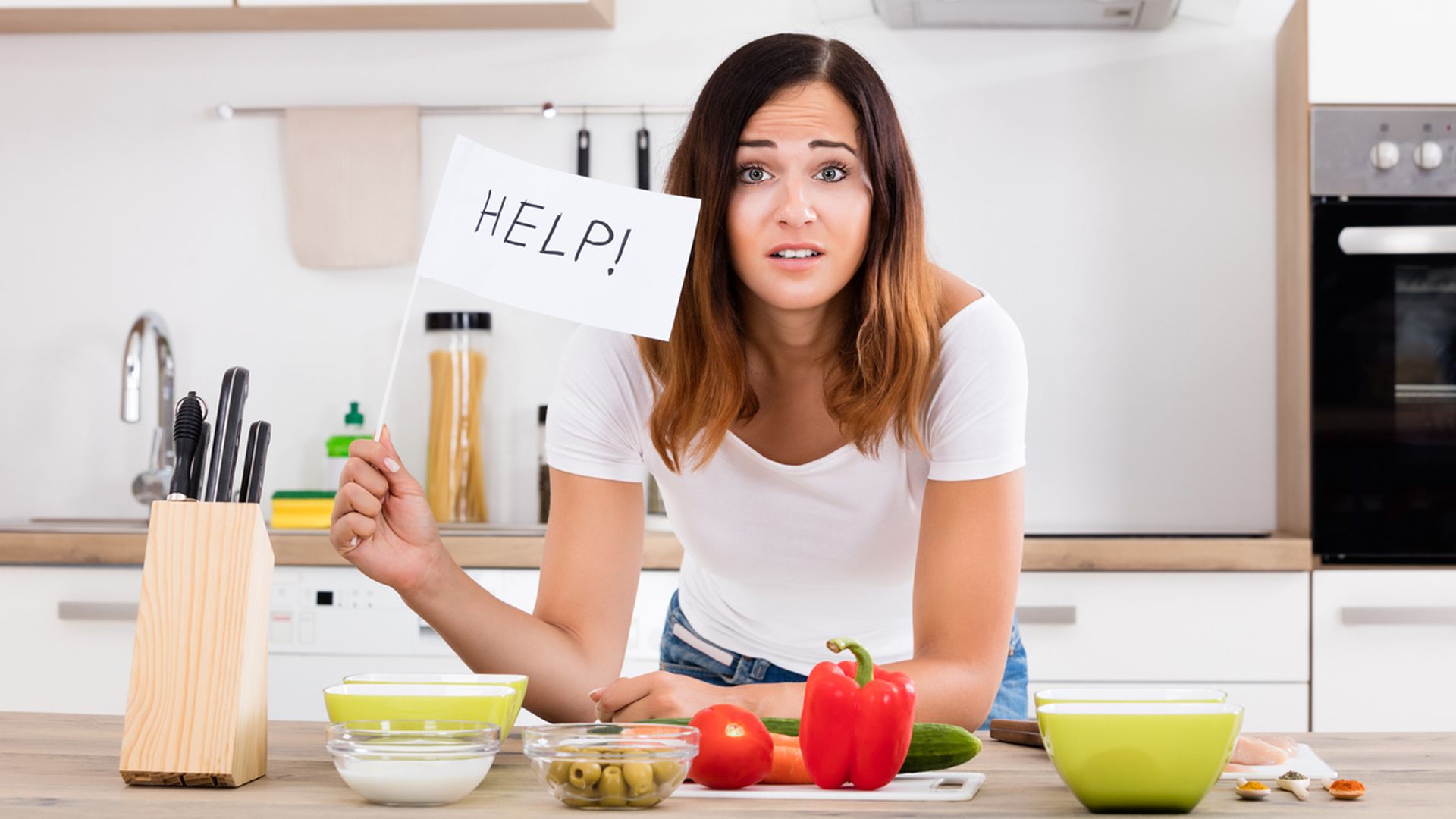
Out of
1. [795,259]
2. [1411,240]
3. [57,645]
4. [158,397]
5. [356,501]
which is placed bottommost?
[57,645]

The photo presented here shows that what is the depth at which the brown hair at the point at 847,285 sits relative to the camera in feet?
4.59

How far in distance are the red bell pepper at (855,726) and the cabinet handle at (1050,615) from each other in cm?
147

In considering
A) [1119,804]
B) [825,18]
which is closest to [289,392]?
[825,18]

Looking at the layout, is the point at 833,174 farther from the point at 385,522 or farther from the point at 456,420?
the point at 456,420

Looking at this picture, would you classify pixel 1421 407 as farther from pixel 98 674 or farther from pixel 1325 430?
pixel 98 674

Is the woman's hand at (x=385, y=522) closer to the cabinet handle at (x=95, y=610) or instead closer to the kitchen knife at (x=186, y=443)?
the kitchen knife at (x=186, y=443)

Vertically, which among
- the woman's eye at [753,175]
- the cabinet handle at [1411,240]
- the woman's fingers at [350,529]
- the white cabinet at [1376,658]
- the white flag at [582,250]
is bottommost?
the white cabinet at [1376,658]

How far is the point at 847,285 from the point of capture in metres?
1.50

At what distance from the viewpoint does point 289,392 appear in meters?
3.00

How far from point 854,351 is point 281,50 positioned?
2.08 m

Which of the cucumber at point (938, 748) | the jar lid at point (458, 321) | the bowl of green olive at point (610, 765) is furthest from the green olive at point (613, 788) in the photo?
the jar lid at point (458, 321)

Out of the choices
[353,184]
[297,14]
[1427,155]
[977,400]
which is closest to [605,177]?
[353,184]

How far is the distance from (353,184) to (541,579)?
1810 mm

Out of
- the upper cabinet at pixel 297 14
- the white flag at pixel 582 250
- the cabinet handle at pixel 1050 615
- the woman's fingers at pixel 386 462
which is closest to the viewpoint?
the white flag at pixel 582 250
